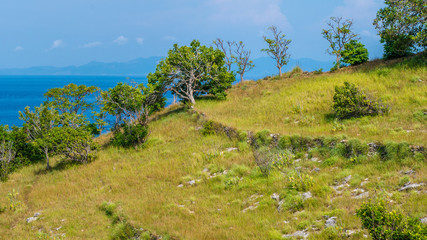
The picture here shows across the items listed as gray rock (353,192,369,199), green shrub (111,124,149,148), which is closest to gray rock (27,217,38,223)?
green shrub (111,124,149,148)

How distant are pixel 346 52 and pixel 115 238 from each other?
34.9 m

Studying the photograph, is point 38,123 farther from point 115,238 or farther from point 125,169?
point 115,238

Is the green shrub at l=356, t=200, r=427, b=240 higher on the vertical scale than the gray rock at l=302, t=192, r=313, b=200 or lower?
higher

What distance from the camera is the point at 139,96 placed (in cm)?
3272

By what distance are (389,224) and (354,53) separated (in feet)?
113

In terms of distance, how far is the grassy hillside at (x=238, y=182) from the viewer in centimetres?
1249

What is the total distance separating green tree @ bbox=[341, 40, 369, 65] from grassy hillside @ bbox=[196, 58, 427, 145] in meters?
3.07

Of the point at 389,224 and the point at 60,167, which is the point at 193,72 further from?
the point at 389,224

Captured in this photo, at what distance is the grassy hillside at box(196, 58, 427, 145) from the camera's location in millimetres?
19375

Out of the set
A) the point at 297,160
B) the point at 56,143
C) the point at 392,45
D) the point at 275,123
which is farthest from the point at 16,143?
the point at 392,45

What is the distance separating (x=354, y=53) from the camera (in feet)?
128

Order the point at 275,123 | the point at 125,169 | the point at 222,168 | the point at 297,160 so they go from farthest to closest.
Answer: the point at 275,123 < the point at 125,169 < the point at 222,168 < the point at 297,160

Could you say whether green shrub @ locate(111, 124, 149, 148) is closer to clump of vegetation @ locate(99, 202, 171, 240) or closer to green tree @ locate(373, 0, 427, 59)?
clump of vegetation @ locate(99, 202, 171, 240)

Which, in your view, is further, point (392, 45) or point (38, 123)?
point (392, 45)
